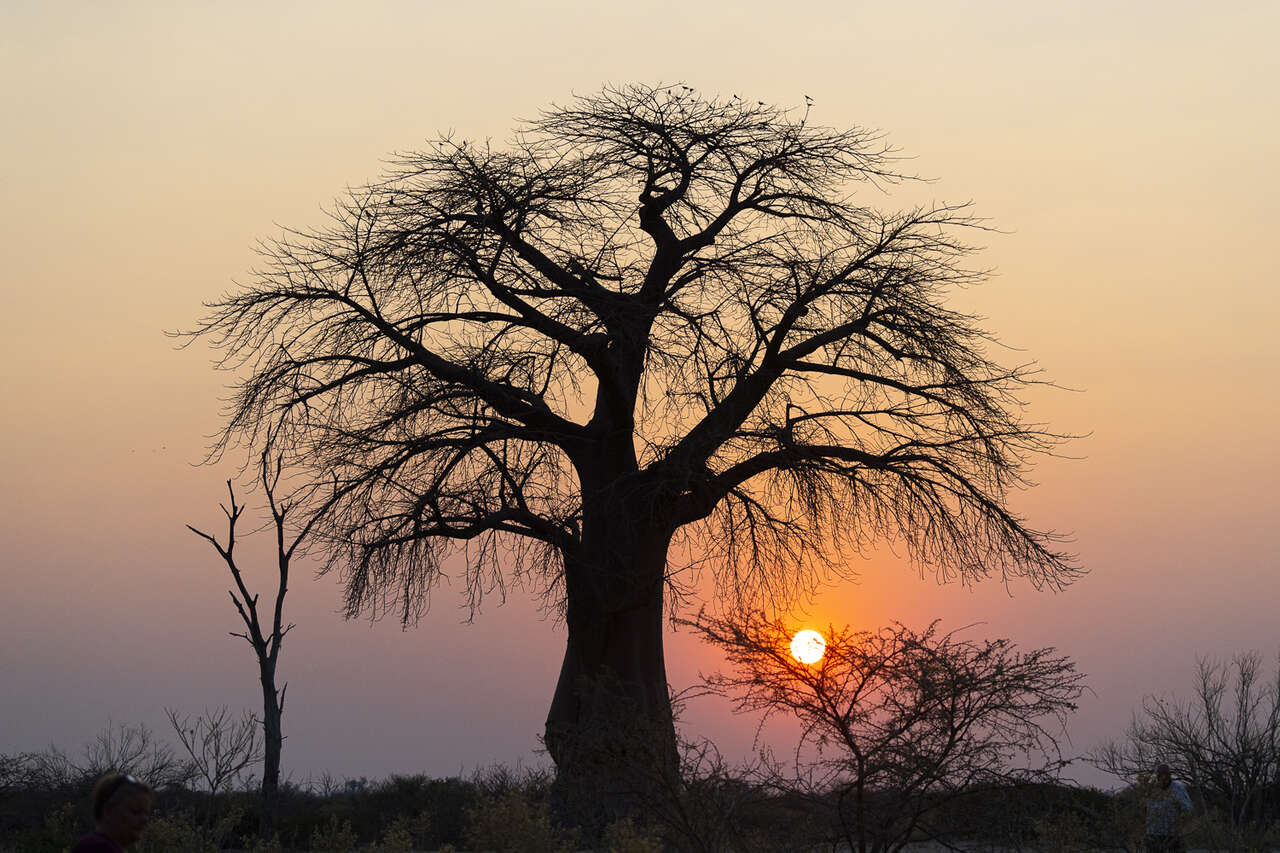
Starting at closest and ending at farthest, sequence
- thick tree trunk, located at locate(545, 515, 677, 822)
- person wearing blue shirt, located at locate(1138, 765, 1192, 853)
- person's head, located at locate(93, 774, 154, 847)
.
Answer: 1. person's head, located at locate(93, 774, 154, 847)
2. person wearing blue shirt, located at locate(1138, 765, 1192, 853)
3. thick tree trunk, located at locate(545, 515, 677, 822)

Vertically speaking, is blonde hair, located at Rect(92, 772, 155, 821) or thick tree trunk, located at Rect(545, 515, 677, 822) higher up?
thick tree trunk, located at Rect(545, 515, 677, 822)

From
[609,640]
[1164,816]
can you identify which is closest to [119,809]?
[1164,816]

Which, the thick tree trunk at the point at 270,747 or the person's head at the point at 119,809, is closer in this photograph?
the person's head at the point at 119,809

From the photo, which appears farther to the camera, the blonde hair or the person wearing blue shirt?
the person wearing blue shirt

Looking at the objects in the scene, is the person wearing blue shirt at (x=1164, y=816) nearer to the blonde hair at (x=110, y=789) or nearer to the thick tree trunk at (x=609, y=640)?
the thick tree trunk at (x=609, y=640)

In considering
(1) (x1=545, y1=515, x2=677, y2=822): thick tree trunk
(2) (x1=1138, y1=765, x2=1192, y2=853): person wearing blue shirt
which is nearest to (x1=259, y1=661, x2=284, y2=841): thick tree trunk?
(1) (x1=545, y1=515, x2=677, y2=822): thick tree trunk

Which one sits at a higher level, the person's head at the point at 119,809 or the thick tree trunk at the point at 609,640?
the thick tree trunk at the point at 609,640

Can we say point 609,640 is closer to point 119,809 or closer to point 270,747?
point 270,747

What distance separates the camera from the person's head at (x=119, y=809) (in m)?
4.93

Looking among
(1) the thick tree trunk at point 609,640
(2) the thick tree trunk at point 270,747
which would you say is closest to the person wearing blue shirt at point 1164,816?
(1) the thick tree trunk at point 609,640

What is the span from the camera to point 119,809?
4.94 metres

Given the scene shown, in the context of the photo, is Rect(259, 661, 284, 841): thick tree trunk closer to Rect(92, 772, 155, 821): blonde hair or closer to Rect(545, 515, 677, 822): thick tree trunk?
Rect(545, 515, 677, 822): thick tree trunk

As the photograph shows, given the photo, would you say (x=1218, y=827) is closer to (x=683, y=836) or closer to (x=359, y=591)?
(x=683, y=836)

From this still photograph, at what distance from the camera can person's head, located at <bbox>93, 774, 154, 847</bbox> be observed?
4926 mm
